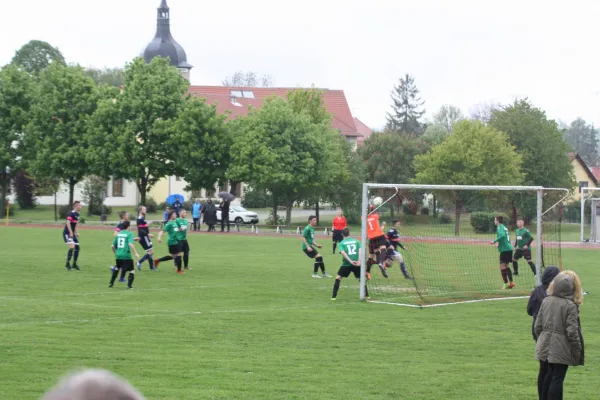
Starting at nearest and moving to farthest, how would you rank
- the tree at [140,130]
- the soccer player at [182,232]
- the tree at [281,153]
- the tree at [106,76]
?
the soccer player at [182,232] → the tree at [281,153] → the tree at [140,130] → the tree at [106,76]

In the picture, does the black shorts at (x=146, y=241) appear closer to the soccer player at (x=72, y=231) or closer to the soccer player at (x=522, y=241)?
the soccer player at (x=72, y=231)

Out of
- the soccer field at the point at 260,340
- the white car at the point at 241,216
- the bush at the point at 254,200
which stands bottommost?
the soccer field at the point at 260,340

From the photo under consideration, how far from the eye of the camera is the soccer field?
34.4ft

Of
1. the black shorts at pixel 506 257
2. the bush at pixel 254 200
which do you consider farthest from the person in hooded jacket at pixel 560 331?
the bush at pixel 254 200

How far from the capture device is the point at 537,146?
200 ft

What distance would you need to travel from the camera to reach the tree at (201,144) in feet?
174

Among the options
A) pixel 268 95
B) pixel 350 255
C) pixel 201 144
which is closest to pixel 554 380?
pixel 350 255

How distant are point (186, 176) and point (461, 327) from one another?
3982 cm

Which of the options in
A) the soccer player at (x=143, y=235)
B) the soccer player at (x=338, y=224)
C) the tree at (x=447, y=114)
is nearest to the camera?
the soccer player at (x=143, y=235)

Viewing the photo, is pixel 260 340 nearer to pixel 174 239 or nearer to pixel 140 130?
pixel 174 239

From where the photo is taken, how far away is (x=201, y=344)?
13.1 meters

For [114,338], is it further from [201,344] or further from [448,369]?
[448,369]

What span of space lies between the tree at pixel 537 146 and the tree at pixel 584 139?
3732 inches

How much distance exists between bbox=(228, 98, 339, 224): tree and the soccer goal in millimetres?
23244
